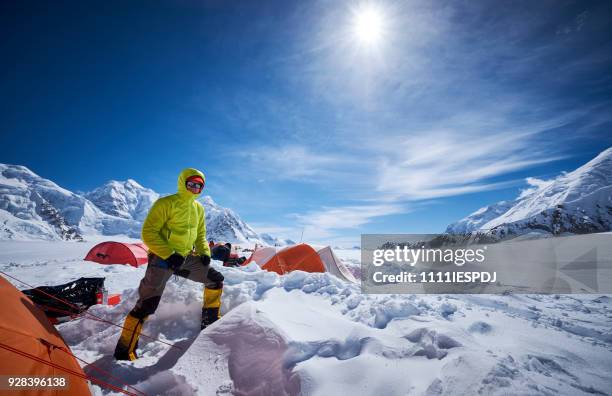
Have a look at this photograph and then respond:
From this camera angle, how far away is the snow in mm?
2365

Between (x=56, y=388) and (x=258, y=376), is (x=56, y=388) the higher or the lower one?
the higher one

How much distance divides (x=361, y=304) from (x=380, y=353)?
6.23ft

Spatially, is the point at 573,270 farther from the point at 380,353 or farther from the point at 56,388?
the point at 56,388

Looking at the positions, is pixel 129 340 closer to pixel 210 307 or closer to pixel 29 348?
pixel 210 307

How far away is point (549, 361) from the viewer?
8.33 ft

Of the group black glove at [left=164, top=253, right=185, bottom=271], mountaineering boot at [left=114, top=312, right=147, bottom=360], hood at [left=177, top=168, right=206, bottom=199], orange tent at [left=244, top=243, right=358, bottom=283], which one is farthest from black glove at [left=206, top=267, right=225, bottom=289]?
orange tent at [left=244, top=243, right=358, bottom=283]

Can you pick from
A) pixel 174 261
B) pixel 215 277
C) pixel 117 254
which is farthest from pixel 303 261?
pixel 117 254

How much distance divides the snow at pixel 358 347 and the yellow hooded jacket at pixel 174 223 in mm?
1061

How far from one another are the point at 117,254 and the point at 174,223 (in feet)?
→ 39.0

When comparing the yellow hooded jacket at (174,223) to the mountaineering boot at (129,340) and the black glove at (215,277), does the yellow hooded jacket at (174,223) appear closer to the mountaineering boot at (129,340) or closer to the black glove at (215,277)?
the black glove at (215,277)

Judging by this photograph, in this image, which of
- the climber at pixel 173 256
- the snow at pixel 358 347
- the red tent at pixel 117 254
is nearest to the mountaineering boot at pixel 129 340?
the climber at pixel 173 256

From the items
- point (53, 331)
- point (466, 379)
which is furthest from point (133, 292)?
point (466, 379)

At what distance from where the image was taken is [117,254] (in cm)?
1295

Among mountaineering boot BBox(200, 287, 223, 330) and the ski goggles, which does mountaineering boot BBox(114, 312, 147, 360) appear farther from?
the ski goggles
